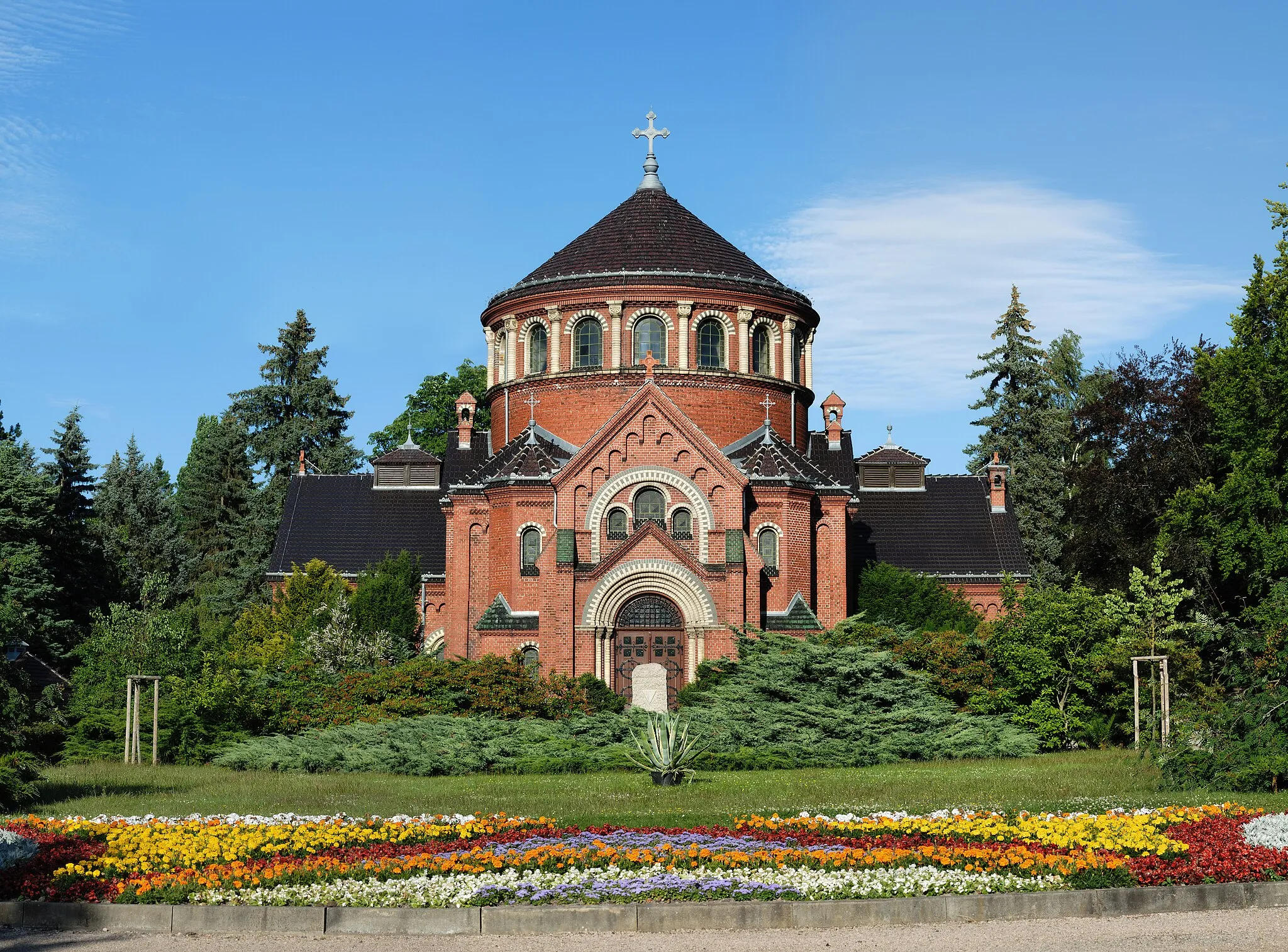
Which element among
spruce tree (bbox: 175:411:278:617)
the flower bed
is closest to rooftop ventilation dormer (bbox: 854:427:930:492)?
spruce tree (bbox: 175:411:278:617)

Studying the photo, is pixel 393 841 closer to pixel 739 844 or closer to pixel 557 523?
pixel 739 844

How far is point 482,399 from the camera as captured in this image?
2810 inches

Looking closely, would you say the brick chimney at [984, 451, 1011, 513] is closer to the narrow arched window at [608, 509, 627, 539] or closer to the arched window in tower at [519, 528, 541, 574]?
the narrow arched window at [608, 509, 627, 539]

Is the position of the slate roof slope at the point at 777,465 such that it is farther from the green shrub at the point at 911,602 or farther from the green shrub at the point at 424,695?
the green shrub at the point at 424,695

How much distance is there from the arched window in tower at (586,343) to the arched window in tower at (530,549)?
6575 mm

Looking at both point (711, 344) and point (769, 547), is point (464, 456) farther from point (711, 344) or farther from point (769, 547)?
point (769, 547)

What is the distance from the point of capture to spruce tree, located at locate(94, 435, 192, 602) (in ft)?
229

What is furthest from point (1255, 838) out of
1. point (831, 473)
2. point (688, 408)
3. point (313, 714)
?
point (831, 473)

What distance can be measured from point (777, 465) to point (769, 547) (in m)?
2.39

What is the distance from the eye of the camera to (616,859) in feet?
49.2

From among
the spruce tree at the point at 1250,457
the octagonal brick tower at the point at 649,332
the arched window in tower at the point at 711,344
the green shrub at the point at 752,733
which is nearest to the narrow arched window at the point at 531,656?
the green shrub at the point at 752,733


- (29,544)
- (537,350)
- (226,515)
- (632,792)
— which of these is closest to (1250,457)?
(537,350)

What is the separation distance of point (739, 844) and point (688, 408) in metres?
32.3

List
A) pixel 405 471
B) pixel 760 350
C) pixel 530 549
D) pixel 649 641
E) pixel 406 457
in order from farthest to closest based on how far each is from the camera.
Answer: pixel 406 457 < pixel 405 471 < pixel 760 350 < pixel 530 549 < pixel 649 641
